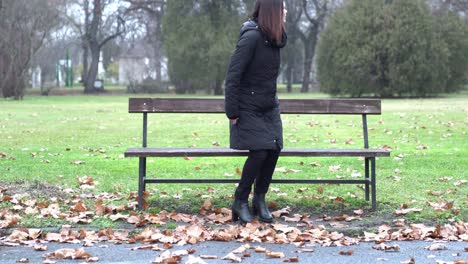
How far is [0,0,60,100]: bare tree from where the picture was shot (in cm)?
4178

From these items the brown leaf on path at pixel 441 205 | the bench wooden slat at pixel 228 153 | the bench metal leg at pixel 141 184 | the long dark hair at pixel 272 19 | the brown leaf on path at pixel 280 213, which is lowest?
the brown leaf on path at pixel 280 213

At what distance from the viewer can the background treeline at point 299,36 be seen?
1693 inches

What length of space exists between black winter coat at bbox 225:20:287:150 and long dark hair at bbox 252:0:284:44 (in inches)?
2.5

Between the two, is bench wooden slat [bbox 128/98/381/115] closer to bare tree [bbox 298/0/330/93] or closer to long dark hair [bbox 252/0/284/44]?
long dark hair [bbox 252/0/284/44]

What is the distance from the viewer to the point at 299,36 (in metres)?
71.4

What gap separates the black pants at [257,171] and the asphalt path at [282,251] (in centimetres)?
92

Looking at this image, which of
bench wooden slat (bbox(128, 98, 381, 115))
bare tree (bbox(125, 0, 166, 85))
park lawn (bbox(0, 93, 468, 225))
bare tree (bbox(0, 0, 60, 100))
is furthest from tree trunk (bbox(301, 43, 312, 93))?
bench wooden slat (bbox(128, 98, 381, 115))

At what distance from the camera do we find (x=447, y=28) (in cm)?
4938

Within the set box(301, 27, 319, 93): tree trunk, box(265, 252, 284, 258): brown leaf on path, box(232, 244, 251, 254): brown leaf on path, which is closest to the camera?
box(265, 252, 284, 258): brown leaf on path

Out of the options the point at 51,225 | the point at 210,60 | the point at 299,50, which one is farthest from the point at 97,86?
the point at 51,225

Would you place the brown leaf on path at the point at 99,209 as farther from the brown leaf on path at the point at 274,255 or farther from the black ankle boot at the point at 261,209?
the brown leaf on path at the point at 274,255

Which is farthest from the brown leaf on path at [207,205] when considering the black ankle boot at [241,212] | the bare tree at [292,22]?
the bare tree at [292,22]

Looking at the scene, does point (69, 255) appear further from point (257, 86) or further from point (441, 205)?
point (441, 205)

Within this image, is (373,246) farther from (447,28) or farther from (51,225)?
(447,28)
